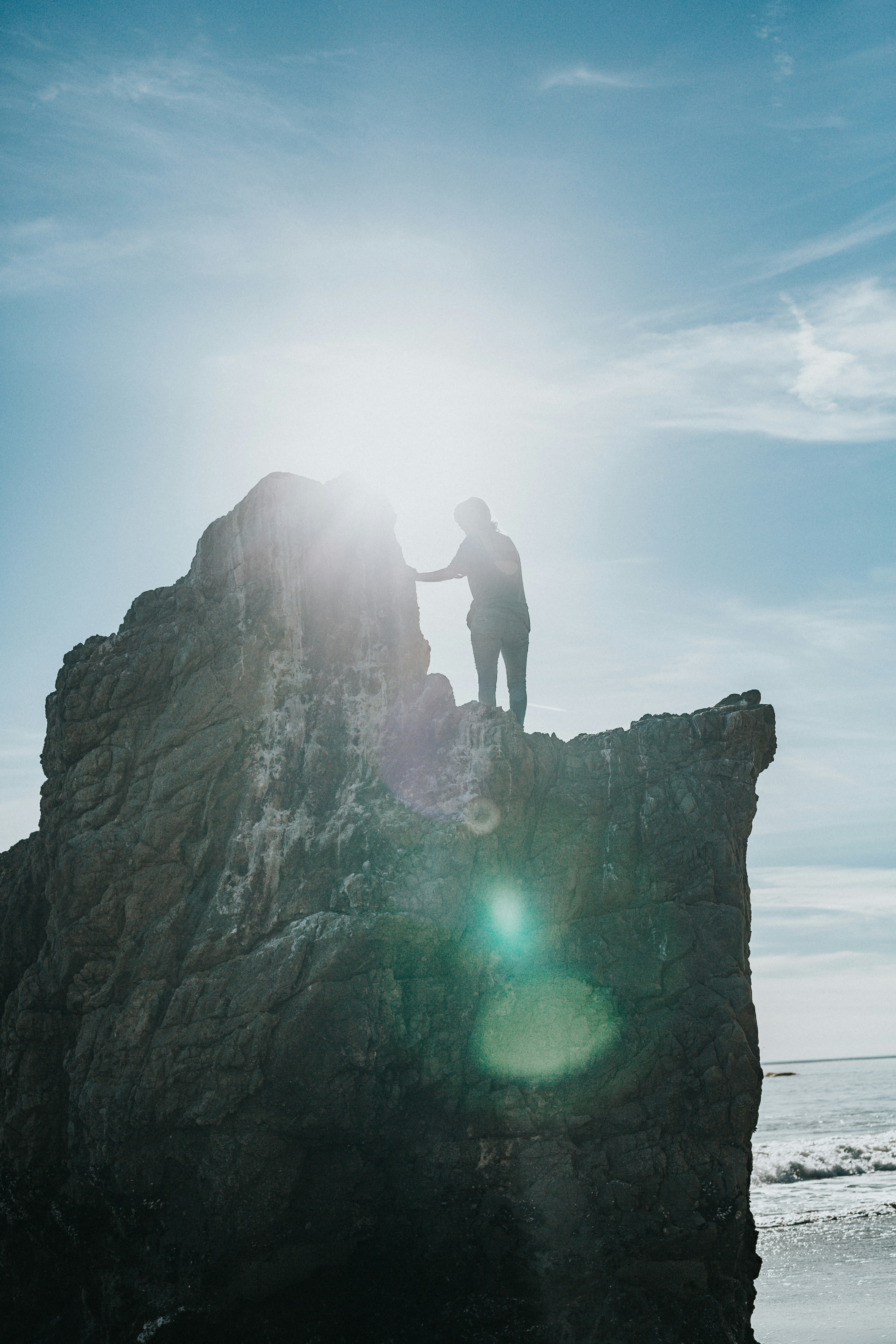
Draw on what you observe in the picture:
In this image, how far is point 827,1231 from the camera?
745 inches

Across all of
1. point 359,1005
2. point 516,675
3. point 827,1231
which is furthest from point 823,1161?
point 359,1005

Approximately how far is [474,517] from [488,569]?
29.3 inches

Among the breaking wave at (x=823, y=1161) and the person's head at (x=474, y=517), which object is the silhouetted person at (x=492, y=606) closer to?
the person's head at (x=474, y=517)

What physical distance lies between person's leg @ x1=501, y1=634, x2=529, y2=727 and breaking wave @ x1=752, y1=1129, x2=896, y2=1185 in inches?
778

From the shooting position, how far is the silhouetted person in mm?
12312

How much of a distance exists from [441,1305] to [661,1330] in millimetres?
1970

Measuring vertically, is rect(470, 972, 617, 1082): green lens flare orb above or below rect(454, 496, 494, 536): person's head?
below

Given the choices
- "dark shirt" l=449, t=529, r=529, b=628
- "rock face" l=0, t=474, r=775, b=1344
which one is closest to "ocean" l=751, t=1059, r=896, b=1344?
"rock face" l=0, t=474, r=775, b=1344

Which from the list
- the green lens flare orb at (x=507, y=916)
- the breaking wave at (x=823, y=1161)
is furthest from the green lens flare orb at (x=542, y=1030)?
the breaking wave at (x=823, y=1161)

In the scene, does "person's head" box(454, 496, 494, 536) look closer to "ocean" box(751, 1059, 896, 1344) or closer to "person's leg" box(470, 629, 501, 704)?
"person's leg" box(470, 629, 501, 704)

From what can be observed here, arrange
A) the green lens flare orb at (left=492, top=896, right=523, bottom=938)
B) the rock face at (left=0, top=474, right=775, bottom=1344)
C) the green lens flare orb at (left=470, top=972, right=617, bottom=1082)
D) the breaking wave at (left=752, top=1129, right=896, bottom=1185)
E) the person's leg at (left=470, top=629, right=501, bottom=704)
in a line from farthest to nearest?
the breaking wave at (left=752, top=1129, right=896, bottom=1185), the person's leg at (left=470, top=629, right=501, bottom=704), the green lens flare orb at (left=492, top=896, right=523, bottom=938), the green lens flare orb at (left=470, top=972, right=617, bottom=1082), the rock face at (left=0, top=474, right=775, bottom=1344)

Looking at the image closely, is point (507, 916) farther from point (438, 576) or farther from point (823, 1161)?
point (823, 1161)

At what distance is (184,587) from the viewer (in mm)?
11438

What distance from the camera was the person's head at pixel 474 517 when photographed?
12.5 metres
